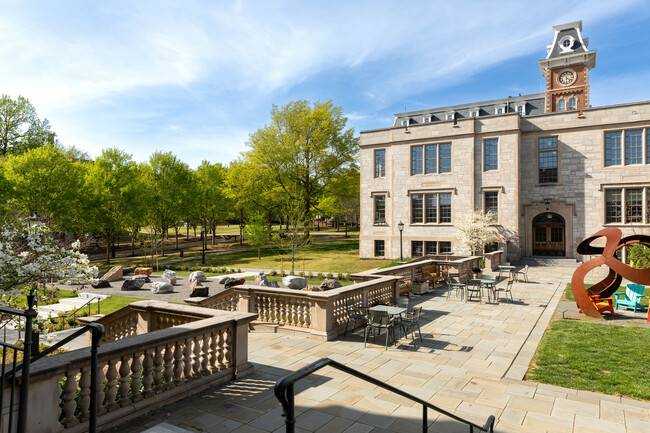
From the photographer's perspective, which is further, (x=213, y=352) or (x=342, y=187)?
(x=342, y=187)

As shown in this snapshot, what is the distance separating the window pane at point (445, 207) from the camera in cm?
3625

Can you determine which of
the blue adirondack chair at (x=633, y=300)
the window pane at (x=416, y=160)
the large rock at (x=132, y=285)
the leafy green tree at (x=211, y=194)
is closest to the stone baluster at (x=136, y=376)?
the blue adirondack chair at (x=633, y=300)

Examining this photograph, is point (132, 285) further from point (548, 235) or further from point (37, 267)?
point (548, 235)

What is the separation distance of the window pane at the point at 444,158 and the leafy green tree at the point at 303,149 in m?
13.4

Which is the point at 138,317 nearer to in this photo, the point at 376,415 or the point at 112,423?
the point at 112,423

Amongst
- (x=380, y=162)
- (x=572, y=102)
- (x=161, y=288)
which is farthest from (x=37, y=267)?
(x=572, y=102)

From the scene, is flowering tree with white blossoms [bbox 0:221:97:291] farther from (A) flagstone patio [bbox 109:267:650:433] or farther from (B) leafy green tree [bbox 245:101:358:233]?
(B) leafy green tree [bbox 245:101:358:233]

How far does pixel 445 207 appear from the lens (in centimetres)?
3644

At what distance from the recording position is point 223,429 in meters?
5.46

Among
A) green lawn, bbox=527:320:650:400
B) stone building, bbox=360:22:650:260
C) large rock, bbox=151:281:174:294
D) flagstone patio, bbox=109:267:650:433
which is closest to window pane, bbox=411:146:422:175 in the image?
stone building, bbox=360:22:650:260

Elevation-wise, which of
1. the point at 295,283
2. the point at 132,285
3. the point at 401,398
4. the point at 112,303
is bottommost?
the point at 112,303

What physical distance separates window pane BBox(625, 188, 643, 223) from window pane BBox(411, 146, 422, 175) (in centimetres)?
A: 1602

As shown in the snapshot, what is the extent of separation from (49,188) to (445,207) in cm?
3530

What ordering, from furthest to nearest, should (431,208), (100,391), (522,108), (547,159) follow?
(522,108) < (431,208) < (547,159) < (100,391)
